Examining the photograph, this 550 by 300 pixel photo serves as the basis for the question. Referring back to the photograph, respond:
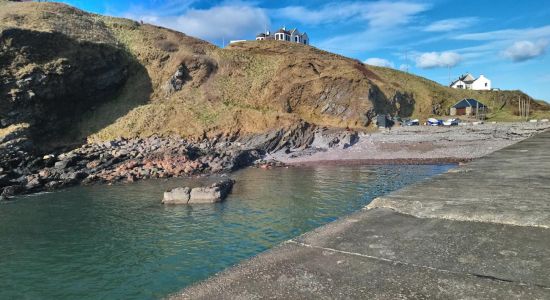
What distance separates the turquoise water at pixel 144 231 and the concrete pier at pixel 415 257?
9.14 m

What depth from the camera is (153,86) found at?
70.3 m

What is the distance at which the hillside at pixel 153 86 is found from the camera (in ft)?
184

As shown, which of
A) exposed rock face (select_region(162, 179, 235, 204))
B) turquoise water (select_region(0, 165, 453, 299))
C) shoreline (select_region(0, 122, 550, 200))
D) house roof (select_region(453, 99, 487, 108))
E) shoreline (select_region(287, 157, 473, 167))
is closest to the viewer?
turquoise water (select_region(0, 165, 453, 299))

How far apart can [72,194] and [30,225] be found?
10.5 m

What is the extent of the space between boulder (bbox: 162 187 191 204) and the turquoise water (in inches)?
34.9

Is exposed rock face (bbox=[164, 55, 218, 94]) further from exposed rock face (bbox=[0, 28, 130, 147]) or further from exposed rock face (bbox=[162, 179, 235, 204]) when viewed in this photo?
exposed rock face (bbox=[162, 179, 235, 204])

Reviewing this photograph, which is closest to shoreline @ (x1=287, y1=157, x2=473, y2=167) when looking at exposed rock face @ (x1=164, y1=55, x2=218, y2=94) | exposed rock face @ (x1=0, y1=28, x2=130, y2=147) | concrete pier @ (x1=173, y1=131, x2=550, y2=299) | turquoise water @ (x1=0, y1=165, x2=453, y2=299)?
turquoise water @ (x1=0, y1=165, x2=453, y2=299)

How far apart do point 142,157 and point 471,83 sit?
11461cm

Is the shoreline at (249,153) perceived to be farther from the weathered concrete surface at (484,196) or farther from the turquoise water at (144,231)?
the weathered concrete surface at (484,196)

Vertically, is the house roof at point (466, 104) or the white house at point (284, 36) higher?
the white house at point (284, 36)

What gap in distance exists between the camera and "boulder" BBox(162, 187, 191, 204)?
28469mm

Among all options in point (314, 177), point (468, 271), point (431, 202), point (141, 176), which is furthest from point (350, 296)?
point (141, 176)

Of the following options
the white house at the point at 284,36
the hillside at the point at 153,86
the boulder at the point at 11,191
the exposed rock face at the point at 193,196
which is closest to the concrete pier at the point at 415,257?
the exposed rock face at the point at 193,196

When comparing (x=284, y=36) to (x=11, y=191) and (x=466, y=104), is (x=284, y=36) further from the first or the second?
(x=11, y=191)
